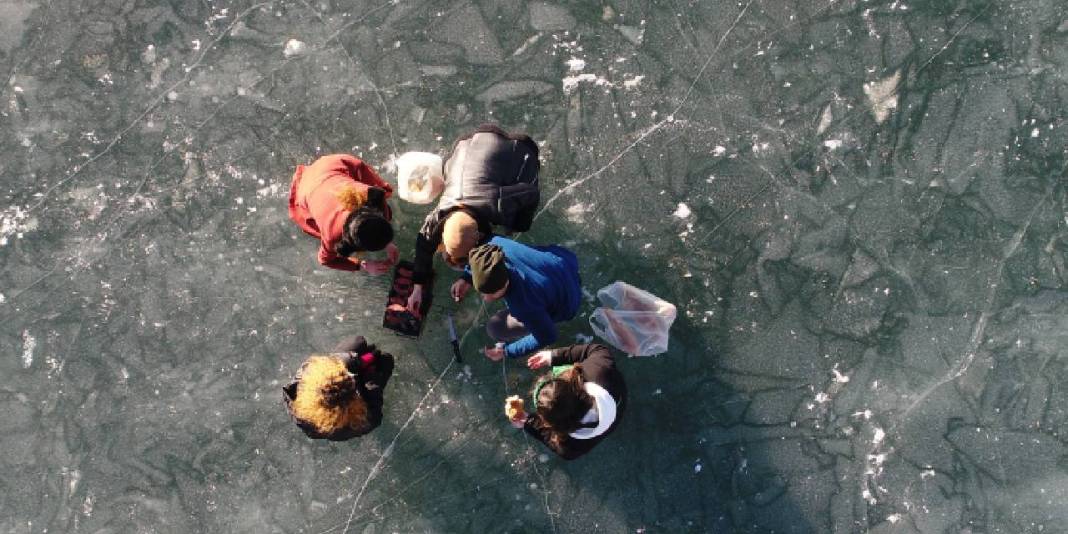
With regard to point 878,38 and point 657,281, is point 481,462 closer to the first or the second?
point 657,281

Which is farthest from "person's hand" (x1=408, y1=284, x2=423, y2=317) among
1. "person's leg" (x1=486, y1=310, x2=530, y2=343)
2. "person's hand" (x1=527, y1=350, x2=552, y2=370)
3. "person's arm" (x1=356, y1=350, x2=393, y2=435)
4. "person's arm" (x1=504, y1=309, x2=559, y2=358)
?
"person's hand" (x1=527, y1=350, x2=552, y2=370)

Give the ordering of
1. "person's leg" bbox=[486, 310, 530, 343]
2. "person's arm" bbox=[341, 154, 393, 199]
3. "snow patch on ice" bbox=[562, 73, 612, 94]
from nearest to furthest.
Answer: "person's arm" bbox=[341, 154, 393, 199] → "person's leg" bbox=[486, 310, 530, 343] → "snow patch on ice" bbox=[562, 73, 612, 94]

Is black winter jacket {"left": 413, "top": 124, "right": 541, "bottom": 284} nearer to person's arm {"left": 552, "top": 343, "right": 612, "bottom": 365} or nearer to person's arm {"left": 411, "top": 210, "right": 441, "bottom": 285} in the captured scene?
person's arm {"left": 411, "top": 210, "right": 441, "bottom": 285}

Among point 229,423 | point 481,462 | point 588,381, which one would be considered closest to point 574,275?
point 588,381

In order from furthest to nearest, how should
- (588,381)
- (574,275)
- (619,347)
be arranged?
1. (619,347)
2. (574,275)
3. (588,381)

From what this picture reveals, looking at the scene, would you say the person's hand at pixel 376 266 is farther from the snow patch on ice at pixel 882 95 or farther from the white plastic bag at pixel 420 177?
the snow patch on ice at pixel 882 95

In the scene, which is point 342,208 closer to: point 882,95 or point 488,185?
point 488,185

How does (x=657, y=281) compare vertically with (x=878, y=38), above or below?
below
